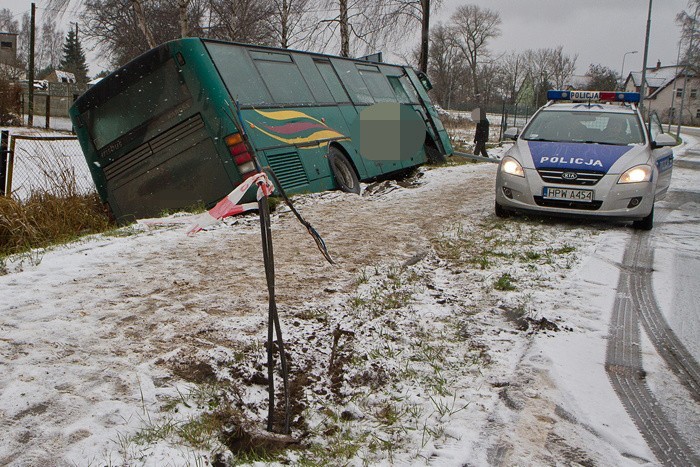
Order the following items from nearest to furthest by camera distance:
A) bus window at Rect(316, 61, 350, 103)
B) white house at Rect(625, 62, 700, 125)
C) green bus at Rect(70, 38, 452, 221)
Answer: green bus at Rect(70, 38, 452, 221), bus window at Rect(316, 61, 350, 103), white house at Rect(625, 62, 700, 125)

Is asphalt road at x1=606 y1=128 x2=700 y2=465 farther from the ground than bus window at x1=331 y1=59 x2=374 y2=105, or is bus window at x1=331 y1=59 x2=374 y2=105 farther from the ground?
bus window at x1=331 y1=59 x2=374 y2=105

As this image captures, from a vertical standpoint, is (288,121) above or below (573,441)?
above

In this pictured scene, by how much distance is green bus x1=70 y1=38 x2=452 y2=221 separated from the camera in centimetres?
807

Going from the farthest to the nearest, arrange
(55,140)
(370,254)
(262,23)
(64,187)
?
(262,23), (55,140), (64,187), (370,254)

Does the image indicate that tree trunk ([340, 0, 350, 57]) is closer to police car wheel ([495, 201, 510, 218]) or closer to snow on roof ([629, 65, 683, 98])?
police car wheel ([495, 201, 510, 218])

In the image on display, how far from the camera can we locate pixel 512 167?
26.8ft

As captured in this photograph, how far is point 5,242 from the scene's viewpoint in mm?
7227

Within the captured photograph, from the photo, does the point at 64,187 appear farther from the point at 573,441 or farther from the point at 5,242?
the point at 573,441

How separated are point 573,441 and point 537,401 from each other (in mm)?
359

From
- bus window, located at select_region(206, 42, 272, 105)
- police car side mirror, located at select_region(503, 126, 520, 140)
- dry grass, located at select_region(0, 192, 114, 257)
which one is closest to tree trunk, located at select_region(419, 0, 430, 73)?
police car side mirror, located at select_region(503, 126, 520, 140)

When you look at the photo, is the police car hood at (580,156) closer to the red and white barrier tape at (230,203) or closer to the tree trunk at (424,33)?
the red and white barrier tape at (230,203)

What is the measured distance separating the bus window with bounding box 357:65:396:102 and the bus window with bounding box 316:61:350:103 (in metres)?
1.36

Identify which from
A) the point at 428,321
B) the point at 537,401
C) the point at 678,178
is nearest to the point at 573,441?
the point at 537,401

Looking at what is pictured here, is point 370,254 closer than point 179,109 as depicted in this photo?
Yes
